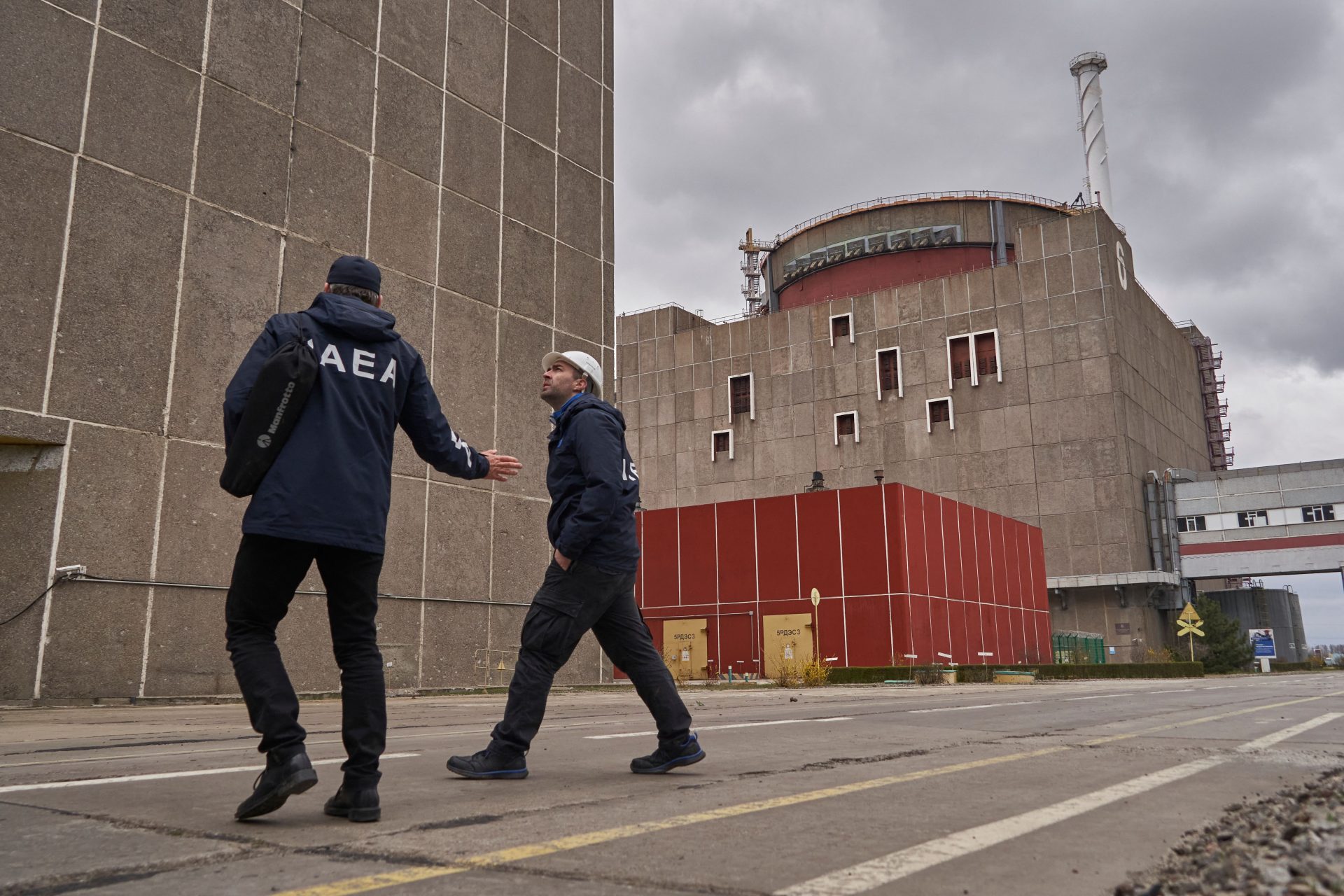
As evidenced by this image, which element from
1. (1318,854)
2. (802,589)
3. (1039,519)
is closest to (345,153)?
(1318,854)

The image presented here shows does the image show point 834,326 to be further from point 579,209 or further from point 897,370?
point 579,209

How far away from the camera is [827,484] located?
2313 inches

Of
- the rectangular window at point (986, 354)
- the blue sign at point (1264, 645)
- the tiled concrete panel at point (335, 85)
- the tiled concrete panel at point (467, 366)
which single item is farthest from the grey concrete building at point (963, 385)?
the tiled concrete panel at point (335, 85)

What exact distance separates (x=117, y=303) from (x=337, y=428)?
9717mm

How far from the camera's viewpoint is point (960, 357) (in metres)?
56.3

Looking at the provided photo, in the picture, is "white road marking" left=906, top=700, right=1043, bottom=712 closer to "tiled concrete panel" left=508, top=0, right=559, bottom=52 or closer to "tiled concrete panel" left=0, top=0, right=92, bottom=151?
"tiled concrete panel" left=0, top=0, right=92, bottom=151

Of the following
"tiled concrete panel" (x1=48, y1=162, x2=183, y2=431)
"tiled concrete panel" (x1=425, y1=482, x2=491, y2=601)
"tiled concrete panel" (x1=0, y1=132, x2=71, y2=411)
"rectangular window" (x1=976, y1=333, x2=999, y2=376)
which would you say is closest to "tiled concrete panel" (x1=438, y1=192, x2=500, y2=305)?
"tiled concrete panel" (x1=425, y1=482, x2=491, y2=601)

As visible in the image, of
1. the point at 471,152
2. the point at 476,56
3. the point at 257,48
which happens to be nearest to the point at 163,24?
the point at 257,48

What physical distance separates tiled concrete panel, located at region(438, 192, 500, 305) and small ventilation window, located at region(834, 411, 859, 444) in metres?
43.5

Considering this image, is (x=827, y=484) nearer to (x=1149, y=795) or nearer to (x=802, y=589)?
(x=802, y=589)

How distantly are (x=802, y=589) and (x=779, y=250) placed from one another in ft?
140

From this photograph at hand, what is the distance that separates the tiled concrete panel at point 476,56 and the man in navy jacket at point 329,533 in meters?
14.5

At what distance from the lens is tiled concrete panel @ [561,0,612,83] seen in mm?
19781

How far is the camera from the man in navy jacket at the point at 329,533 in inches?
130
